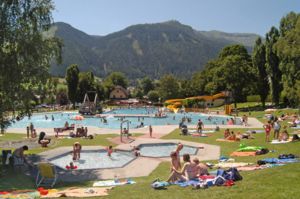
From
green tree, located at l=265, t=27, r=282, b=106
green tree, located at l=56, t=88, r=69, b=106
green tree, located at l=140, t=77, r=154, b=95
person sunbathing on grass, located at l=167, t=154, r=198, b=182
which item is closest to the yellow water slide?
green tree, located at l=265, t=27, r=282, b=106

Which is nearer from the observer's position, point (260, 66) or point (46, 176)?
point (46, 176)

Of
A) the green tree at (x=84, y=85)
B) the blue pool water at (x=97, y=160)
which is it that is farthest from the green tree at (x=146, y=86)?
the blue pool water at (x=97, y=160)

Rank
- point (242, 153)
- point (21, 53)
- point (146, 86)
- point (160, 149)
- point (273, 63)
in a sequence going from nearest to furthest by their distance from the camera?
point (21, 53) → point (242, 153) → point (160, 149) → point (273, 63) → point (146, 86)

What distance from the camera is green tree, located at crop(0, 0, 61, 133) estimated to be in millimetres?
19766

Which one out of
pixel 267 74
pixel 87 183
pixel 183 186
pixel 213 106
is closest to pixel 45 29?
pixel 87 183

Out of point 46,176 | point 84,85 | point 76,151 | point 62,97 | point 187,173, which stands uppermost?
point 84,85

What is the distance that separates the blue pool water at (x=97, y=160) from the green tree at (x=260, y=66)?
155ft

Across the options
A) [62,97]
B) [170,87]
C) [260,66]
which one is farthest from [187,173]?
[62,97]

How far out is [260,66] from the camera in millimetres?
70062

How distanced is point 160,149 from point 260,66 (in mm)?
44577

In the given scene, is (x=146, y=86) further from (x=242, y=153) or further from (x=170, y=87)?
(x=242, y=153)

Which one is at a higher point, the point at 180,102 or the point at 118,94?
the point at 118,94

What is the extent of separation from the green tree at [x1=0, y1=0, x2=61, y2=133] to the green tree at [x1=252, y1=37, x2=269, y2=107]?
52939 millimetres

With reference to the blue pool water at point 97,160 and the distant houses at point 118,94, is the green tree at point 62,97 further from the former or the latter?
the blue pool water at point 97,160
